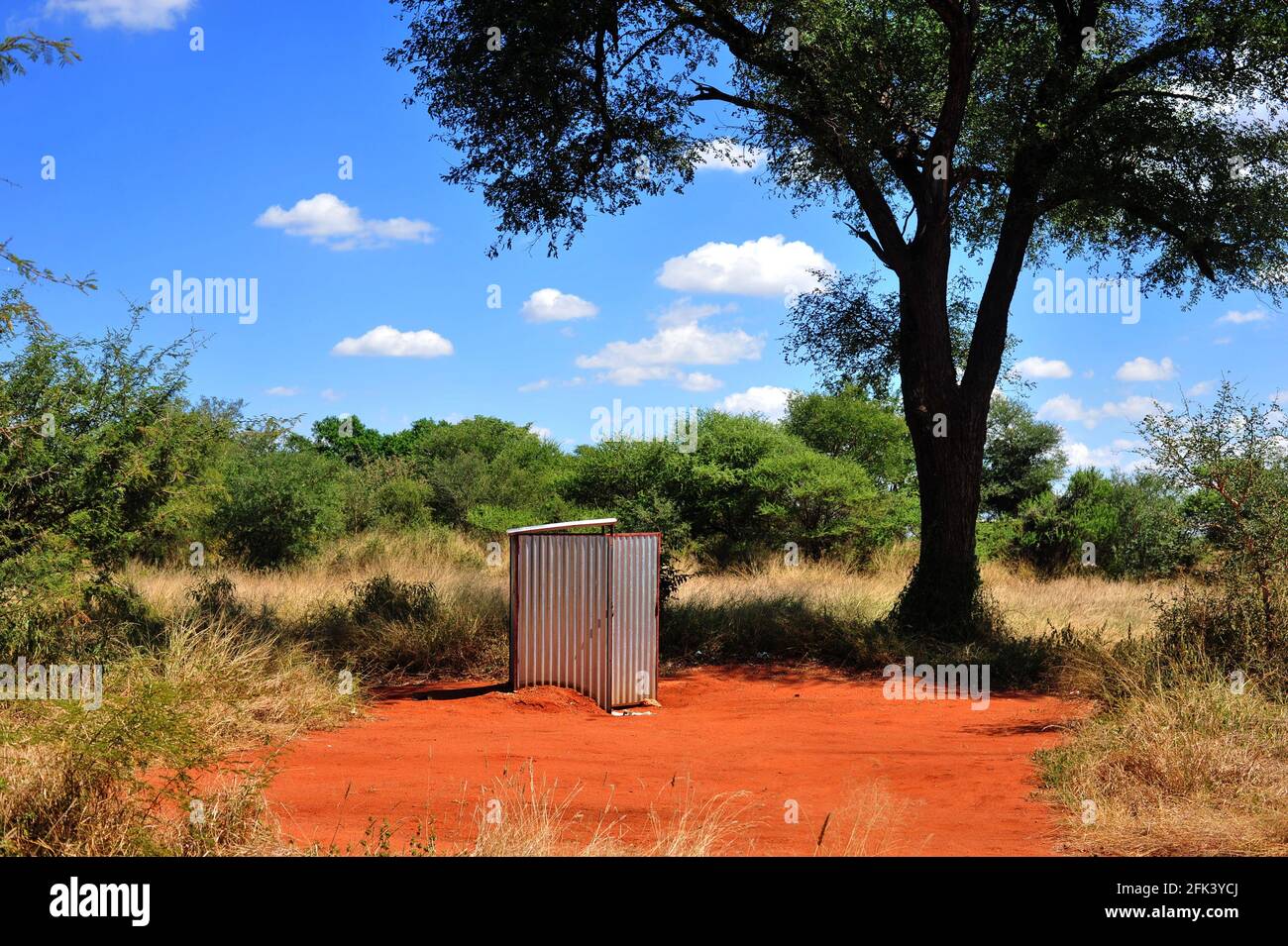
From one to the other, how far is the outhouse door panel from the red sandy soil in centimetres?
40

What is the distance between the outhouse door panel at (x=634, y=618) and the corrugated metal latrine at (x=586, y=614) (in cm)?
1

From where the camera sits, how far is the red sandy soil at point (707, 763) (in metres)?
6.87

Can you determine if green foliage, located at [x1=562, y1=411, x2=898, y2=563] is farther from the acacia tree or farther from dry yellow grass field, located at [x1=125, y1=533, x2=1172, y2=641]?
the acacia tree

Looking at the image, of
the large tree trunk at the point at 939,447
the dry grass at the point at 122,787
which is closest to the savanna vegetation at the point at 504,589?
the dry grass at the point at 122,787

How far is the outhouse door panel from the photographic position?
40.0 feet

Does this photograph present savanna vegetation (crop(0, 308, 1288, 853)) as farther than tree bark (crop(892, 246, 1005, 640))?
No

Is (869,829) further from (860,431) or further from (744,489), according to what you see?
(860,431)

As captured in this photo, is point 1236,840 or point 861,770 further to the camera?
point 861,770

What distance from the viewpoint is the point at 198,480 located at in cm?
1496

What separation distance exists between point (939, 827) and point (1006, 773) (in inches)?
71.3

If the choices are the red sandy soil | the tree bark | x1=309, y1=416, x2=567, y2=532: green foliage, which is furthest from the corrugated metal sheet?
x1=309, y1=416, x2=567, y2=532: green foliage

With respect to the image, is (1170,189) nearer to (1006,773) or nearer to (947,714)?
(947,714)
